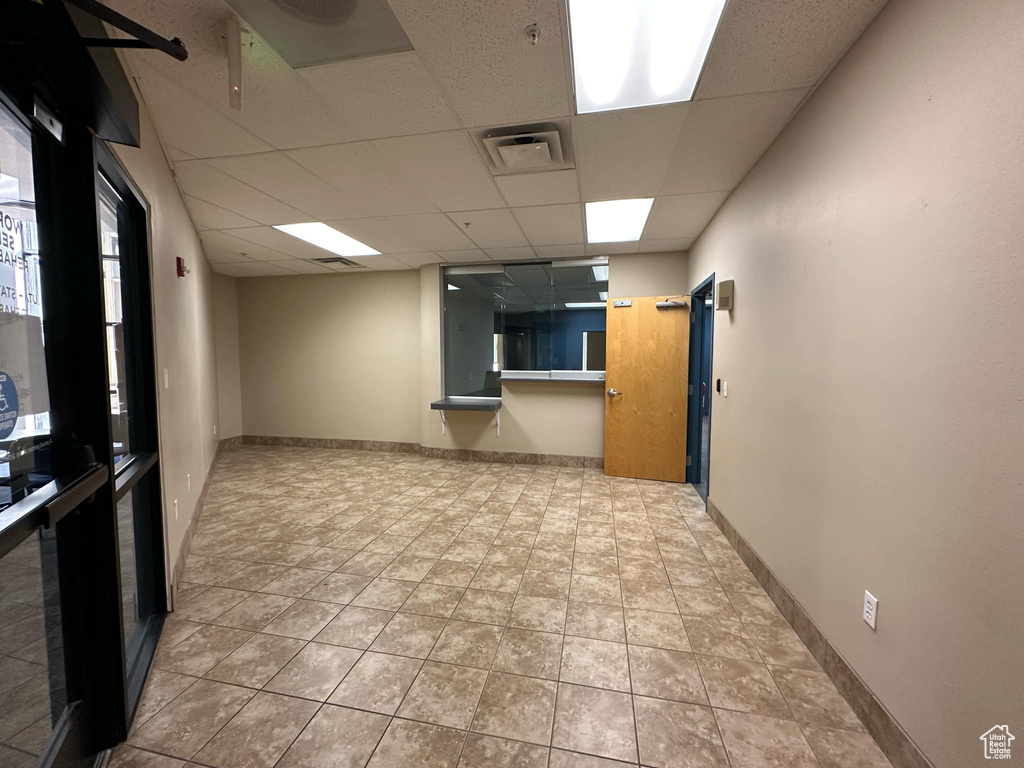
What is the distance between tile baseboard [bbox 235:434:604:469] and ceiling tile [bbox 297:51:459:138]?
406 cm

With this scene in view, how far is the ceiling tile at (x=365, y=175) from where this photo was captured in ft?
7.77

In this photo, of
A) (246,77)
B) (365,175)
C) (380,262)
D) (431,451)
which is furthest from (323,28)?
(431,451)

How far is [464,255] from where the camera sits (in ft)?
16.1

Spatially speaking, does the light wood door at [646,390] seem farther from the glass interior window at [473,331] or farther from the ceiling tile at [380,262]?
the ceiling tile at [380,262]

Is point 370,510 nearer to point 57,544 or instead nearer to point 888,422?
point 57,544

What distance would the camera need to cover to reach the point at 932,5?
1.24 meters

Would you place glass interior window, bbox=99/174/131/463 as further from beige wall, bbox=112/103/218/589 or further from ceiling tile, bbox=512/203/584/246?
ceiling tile, bbox=512/203/584/246

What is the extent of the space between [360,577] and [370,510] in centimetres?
122

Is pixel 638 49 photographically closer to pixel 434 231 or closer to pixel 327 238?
pixel 434 231

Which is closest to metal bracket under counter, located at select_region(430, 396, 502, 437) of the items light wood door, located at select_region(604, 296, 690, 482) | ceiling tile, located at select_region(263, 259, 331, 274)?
light wood door, located at select_region(604, 296, 690, 482)

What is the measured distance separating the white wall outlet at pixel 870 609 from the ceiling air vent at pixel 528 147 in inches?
98.1

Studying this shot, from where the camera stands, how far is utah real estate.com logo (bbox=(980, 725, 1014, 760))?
0.99 metres

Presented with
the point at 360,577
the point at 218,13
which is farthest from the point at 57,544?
the point at 218,13

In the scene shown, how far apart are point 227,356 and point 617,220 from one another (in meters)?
6.03
